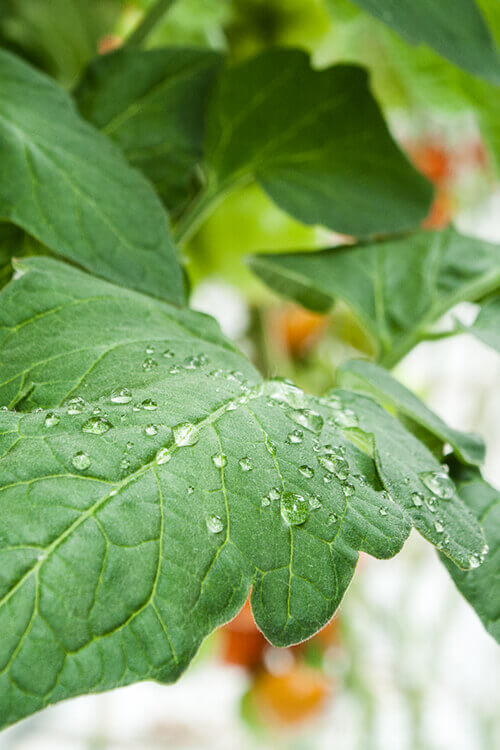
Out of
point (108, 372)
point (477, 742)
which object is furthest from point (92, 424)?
point (477, 742)

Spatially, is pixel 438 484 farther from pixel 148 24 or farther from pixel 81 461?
pixel 148 24

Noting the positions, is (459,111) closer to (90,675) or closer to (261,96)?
(261,96)

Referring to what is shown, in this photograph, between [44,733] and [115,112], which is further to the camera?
[44,733]

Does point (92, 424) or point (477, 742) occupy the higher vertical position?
point (92, 424)

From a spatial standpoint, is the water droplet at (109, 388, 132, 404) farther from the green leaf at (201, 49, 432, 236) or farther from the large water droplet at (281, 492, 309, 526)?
the green leaf at (201, 49, 432, 236)

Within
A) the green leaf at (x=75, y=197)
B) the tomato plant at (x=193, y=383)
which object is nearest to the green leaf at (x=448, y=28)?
the tomato plant at (x=193, y=383)

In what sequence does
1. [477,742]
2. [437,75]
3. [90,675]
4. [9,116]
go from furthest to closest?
[477,742] < [437,75] < [9,116] < [90,675]

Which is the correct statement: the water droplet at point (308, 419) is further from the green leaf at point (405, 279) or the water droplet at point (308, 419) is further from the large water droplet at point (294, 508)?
the green leaf at point (405, 279)

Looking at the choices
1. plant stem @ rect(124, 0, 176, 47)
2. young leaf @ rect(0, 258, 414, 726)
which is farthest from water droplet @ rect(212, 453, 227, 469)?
plant stem @ rect(124, 0, 176, 47)
